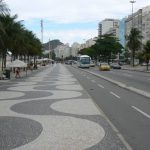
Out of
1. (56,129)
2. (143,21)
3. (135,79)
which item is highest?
(143,21)

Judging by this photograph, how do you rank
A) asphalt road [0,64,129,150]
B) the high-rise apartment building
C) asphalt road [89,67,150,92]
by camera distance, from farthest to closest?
the high-rise apartment building
asphalt road [89,67,150,92]
asphalt road [0,64,129,150]

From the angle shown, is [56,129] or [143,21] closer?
[56,129]

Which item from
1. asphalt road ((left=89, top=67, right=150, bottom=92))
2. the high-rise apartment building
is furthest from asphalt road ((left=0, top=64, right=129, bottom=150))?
the high-rise apartment building

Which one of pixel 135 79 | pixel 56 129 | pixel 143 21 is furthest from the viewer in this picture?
pixel 143 21

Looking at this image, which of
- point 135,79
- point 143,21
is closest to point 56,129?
point 135,79

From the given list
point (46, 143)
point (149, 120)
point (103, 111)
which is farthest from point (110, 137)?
point (103, 111)

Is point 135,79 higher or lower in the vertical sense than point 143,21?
lower

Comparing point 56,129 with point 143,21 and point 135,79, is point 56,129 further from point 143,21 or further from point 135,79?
point 143,21

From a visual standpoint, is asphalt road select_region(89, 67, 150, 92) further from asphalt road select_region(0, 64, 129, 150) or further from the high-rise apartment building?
the high-rise apartment building

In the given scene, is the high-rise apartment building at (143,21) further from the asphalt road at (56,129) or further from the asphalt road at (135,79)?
the asphalt road at (56,129)

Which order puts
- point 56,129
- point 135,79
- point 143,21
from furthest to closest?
point 143,21
point 135,79
point 56,129

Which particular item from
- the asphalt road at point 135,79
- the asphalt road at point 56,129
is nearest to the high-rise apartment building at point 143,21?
the asphalt road at point 135,79

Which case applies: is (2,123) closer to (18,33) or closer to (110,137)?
(110,137)

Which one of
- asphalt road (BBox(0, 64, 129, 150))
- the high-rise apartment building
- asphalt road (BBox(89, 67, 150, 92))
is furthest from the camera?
the high-rise apartment building
